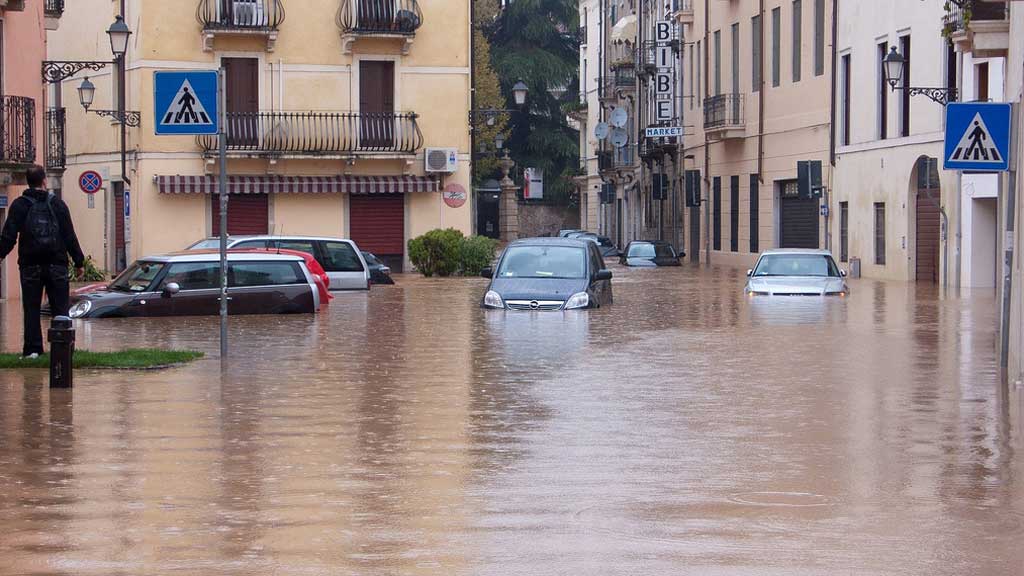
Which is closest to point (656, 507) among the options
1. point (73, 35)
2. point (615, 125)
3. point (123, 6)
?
point (123, 6)

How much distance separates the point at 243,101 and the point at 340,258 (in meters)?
12.5

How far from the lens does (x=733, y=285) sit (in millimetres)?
39562

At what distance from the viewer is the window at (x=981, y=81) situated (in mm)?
35562

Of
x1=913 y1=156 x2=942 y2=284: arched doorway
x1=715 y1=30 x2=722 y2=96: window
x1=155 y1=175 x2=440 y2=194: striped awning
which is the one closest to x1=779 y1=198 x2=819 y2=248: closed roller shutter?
x1=913 y1=156 x2=942 y2=284: arched doorway

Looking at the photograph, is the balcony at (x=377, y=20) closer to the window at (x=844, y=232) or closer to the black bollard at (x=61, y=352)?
the window at (x=844, y=232)

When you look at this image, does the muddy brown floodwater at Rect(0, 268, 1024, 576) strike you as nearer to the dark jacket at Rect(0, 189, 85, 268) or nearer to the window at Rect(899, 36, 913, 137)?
the dark jacket at Rect(0, 189, 85, 268)

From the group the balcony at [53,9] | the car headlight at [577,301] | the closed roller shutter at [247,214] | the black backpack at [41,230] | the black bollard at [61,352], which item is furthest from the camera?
the closed roller shutter at [247,214]

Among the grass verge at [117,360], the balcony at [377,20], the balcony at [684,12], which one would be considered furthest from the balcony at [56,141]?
the balcony at [684,12]

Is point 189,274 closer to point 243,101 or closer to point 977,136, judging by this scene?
point 977,136

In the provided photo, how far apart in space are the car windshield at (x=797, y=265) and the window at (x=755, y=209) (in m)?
21.7

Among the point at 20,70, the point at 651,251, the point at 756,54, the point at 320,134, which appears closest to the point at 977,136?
the point at 20,70

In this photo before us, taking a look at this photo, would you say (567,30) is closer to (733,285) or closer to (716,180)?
(716,180)

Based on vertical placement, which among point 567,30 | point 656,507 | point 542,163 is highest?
point 567,30

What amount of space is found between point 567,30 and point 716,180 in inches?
1154
